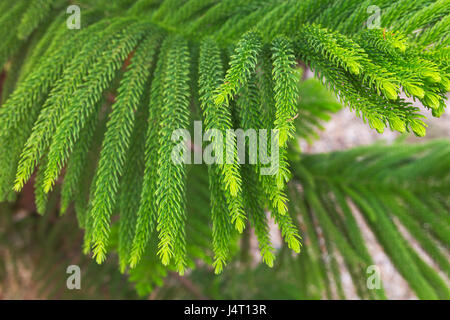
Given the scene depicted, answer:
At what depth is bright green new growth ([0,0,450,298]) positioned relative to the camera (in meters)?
0.49

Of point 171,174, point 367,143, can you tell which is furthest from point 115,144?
point 367,143

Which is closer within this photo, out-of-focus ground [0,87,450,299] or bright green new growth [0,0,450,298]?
bright green new growth [0,0,450,298]

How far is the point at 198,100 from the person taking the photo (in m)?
0.64

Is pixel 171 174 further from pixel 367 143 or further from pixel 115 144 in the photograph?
pixel 367 143

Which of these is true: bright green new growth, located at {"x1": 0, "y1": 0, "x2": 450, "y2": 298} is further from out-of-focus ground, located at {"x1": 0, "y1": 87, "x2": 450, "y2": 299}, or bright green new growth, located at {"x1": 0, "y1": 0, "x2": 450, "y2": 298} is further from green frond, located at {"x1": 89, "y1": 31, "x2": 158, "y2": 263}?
out-of-focus ground, located at {"x1": 0, "y1": 87, "x2": 450, "y2": 299}

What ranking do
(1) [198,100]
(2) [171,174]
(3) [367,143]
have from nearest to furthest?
(2) [171,174]
(1) [198,100]
(3) [367,143]

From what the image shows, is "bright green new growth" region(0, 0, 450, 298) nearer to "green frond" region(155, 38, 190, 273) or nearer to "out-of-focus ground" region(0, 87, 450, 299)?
"green frond" region(155, 38, 190, 273)

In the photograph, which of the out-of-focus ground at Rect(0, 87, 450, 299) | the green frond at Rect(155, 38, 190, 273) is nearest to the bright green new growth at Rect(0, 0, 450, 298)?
the green frond at Rect(155, 38, 190, 273)

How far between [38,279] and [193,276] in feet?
1.94

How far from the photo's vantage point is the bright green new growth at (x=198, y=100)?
0.49m

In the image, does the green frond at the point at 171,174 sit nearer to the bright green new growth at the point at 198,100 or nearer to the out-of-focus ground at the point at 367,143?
the bright green new growth at the point at 198,100

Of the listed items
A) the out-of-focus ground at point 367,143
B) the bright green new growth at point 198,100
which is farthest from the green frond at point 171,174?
the out-of-focus ground at point 367,143

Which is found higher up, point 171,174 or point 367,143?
point 367,143
